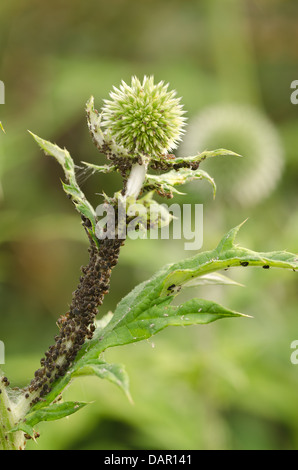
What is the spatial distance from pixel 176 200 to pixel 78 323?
13.0ft

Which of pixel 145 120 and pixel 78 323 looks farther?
pixel 145 120

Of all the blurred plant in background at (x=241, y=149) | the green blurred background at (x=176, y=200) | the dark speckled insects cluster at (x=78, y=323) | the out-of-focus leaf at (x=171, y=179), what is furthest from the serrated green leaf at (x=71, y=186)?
the blurred plant in background at (x=241, y=149)

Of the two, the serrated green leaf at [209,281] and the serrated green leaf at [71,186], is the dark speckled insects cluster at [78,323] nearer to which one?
the serrated green leaf at [71,186]

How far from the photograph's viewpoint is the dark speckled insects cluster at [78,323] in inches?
56.2

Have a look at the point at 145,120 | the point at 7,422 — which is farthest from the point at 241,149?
the point at 7,422

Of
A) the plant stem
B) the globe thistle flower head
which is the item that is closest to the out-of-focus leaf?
the globe thistle flower head

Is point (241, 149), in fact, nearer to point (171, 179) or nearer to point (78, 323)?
point (171, 179)

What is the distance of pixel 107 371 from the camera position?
124 cm

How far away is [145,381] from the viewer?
11.9 feet

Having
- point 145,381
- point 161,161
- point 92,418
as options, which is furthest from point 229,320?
point 161,161

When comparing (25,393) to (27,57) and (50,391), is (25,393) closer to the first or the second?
(50,391)

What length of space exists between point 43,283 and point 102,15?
3729 millimetres

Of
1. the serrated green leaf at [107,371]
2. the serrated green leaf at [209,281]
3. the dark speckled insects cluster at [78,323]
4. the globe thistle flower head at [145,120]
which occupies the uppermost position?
the globe thistle flower head at [145,120]

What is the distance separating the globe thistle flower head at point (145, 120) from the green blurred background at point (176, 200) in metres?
1.50
